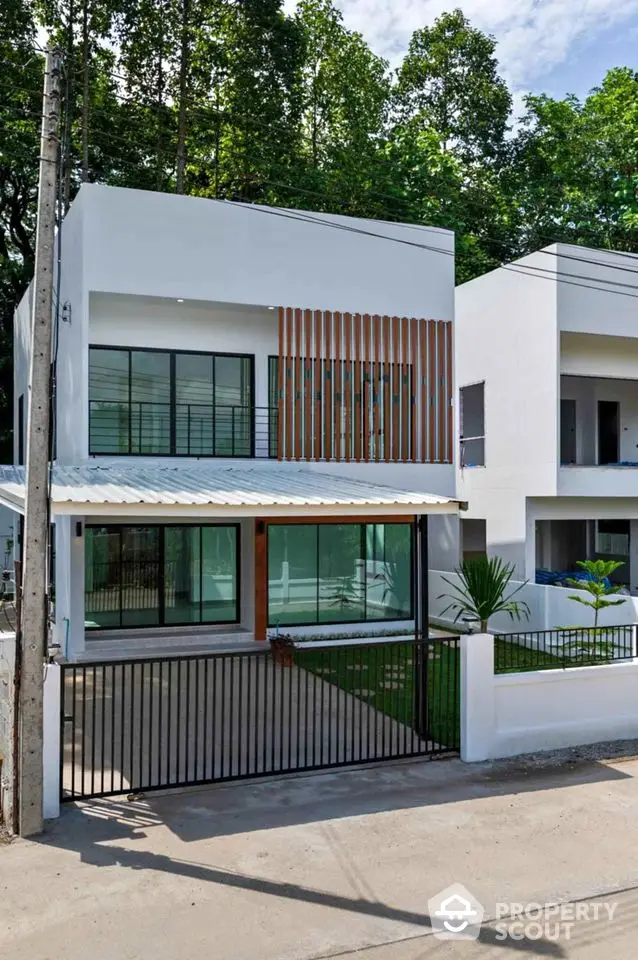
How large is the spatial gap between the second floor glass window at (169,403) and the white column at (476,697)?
24.3 ft

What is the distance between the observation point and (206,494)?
1076 cm

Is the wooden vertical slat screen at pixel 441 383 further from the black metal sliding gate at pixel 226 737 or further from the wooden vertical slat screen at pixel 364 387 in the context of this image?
the black metal sliding gate at pixel 226 737

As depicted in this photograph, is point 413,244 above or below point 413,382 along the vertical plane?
above

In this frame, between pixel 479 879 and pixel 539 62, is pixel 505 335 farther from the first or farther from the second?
pixel 479 879

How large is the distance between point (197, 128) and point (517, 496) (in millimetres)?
17902

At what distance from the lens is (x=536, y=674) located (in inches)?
371

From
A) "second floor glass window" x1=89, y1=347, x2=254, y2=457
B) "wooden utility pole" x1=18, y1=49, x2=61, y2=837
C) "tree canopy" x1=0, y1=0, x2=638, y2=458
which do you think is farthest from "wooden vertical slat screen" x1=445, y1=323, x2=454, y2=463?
"wooden utility pole" x1=18, y1=49, x2=61, y2=837

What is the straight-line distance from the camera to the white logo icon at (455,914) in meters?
5.52

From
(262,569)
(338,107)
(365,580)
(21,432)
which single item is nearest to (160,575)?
(262,569)

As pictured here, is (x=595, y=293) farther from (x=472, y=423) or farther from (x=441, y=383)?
(x=472, y=423)

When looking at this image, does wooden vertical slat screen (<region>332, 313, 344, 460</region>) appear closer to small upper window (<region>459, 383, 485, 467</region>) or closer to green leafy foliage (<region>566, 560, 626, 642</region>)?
green leafy foliage (<region>566, 560, 626, 642</region>)

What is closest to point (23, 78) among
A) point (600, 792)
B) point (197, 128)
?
point (197, 128)

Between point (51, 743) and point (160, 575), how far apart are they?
7.95 meters

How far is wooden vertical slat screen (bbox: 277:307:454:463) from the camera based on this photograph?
15.2 metres
